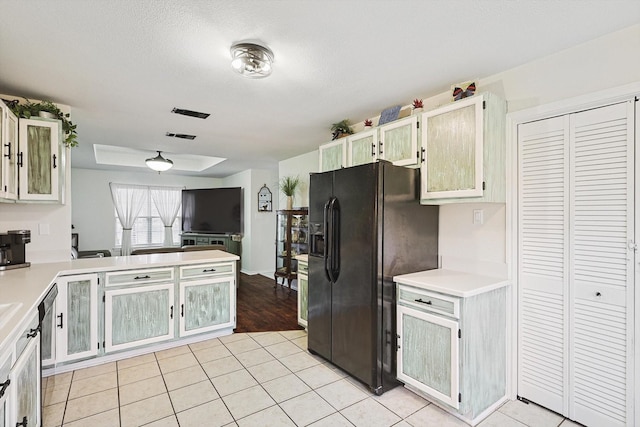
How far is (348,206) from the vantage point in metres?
2.53

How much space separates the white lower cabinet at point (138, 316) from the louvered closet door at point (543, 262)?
302cm

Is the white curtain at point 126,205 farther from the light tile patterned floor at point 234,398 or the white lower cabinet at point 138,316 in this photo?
the light tile patterned floor at point 234,398

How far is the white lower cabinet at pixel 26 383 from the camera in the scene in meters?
1.27

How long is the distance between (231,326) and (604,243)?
10.8 feet

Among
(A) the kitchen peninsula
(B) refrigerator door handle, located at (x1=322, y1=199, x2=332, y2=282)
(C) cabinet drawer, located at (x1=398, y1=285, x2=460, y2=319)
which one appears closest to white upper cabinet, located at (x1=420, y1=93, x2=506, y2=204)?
(C) cabinet drawer, located at (x1=398, y1=285, x2=460, y2=319)

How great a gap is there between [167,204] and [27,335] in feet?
21.3

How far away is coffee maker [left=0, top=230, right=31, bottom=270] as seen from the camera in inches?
99.0

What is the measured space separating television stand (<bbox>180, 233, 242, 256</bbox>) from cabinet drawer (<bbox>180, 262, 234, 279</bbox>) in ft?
10.8

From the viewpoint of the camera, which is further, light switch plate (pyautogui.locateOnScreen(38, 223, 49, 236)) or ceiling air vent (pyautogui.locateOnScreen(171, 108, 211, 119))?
ceiling air vent (pyautogui.locateOnScreen(171, 108, 211, 119))

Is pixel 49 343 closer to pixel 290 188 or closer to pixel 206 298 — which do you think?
pixel 206 298

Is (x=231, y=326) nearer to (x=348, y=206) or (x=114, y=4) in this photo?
(x=348, y=206)

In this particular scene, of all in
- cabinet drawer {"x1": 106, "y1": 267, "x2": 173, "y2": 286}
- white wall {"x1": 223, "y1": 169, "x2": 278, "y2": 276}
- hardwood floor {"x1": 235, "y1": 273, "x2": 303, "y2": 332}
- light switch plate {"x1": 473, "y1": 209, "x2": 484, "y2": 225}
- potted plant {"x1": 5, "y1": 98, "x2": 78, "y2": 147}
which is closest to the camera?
light switch plate {"x1": 473, "y1": 209, "x2": 484, "y2": 225}

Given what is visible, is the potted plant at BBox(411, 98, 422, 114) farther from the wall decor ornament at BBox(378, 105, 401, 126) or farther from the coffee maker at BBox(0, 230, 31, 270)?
the coffee maker at BBox(0, 230, 31, 270)

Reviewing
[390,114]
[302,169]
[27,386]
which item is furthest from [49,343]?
[302,169]
